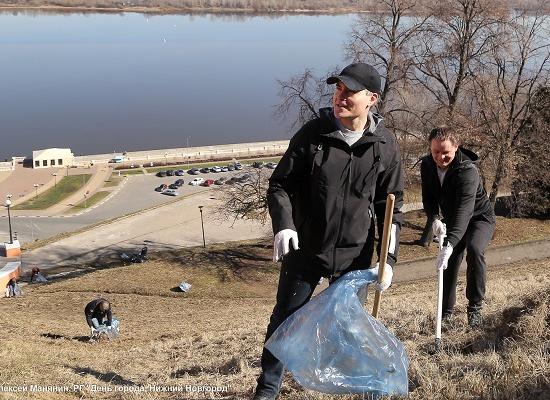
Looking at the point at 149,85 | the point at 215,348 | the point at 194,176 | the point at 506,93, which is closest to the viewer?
the point at 215,348

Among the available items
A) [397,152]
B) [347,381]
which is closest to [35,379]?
[347,381]

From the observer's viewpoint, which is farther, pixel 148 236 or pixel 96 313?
pixel 148 236

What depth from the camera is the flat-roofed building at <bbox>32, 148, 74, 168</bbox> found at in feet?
168

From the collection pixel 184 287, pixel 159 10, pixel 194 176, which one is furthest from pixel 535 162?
pixel 159 10

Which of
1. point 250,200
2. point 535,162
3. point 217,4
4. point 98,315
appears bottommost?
point 250,200

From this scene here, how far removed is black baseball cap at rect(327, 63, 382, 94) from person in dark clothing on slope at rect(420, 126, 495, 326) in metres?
1.54

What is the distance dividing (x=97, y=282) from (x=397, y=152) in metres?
15.1

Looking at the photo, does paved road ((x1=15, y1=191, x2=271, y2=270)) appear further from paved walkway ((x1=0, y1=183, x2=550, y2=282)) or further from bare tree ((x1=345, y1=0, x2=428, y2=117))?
bare tree ((x1=345, y1=0, x2=428, y2=117))

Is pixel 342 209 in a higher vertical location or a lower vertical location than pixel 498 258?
higher

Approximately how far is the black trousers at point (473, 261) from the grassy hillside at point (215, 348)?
0.24 meters

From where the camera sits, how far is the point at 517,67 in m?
22.8

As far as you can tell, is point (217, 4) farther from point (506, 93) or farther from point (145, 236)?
point (506, 93)

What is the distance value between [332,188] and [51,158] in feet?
167

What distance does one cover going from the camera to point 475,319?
5.75 meters
